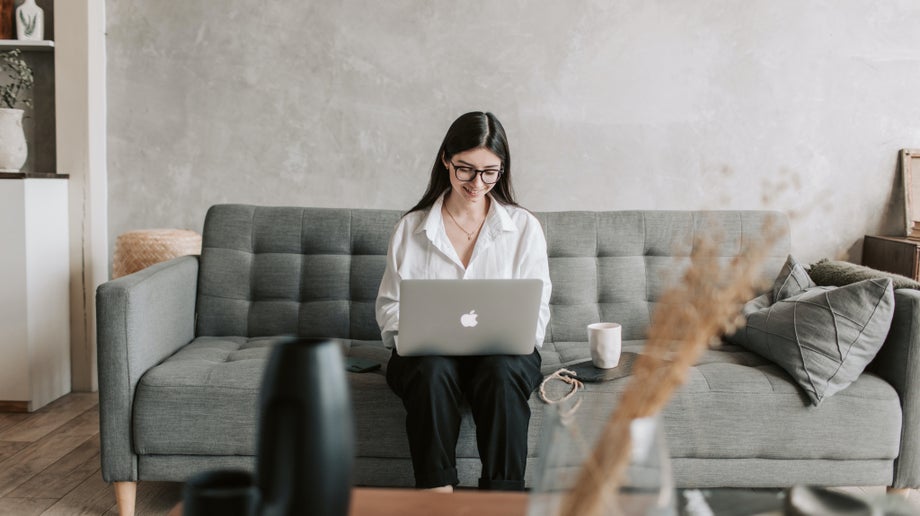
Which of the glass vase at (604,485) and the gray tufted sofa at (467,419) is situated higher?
the glass vase at (604,485)

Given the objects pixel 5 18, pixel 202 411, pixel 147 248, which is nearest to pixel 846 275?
pixel 202 411

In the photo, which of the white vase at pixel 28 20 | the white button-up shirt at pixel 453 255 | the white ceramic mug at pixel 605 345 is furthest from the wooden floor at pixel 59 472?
the white vase at pixel 28 20

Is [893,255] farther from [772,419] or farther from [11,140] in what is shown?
[11,140]

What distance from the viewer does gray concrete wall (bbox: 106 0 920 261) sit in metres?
3.38

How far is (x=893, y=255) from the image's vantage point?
3.22 metres

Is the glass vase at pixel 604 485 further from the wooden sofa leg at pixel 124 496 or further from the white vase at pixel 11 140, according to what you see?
the white vase at pixel 11 140

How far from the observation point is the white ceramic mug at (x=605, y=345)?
7.29 feet

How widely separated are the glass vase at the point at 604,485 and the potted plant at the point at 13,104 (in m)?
3.07

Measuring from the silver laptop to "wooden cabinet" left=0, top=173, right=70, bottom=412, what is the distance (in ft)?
6.22

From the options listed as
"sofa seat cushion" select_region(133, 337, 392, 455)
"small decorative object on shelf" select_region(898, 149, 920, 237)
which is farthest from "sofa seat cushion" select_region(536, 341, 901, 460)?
"small decorative object on shelf" select_region(898, 149, 920, 237)

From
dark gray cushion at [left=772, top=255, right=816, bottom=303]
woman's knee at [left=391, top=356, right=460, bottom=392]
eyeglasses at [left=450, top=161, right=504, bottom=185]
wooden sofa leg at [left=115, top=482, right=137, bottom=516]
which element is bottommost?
wooden sofa leg at [left=115, top=482, right=137, bottom=516]

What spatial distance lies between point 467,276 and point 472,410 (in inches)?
17.7

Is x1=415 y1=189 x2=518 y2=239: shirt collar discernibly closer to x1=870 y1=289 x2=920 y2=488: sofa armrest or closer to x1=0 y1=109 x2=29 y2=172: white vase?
x1=870 y1=289 x2=920 y2=488: sofa armrest

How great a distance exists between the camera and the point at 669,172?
3.43 metres
